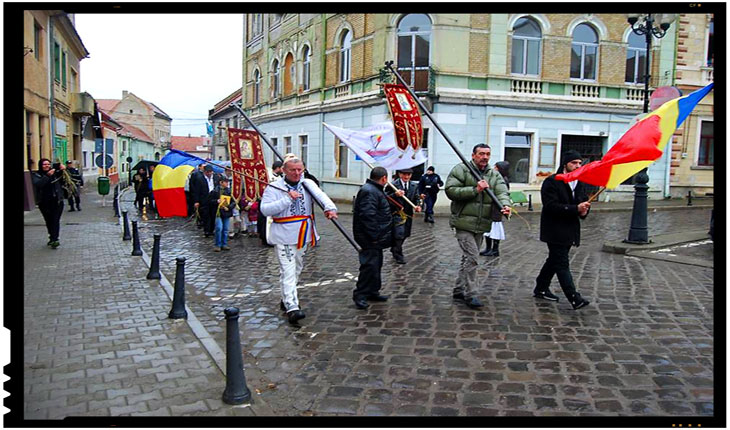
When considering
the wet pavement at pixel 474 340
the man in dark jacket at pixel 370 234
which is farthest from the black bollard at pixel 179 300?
the man in dark jacket at pixel 370 234

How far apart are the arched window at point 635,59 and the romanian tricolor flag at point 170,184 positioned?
2001 cm

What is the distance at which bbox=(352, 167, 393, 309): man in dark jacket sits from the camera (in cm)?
683

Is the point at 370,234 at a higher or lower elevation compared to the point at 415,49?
lower

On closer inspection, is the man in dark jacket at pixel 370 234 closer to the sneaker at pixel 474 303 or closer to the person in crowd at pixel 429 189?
the sneaker at pixel 474 303

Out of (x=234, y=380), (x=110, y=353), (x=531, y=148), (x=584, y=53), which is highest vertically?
(x=584, y=53)

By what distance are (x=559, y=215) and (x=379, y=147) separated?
126 inches

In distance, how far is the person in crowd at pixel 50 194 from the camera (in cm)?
1043

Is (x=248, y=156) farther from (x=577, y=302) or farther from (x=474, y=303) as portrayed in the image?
(x=577, y=302)

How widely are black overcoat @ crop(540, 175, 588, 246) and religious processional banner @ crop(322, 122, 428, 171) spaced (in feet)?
8.20

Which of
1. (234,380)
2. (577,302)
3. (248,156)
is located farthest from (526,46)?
(234,380)

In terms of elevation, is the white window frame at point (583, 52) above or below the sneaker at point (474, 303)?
above

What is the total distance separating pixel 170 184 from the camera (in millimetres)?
7355

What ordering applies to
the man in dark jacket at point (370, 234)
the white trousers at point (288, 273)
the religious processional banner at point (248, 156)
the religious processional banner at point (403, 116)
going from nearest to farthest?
the white trousers at point (288, 273), the man in dark jacket at point (370, 234), the religious processional banner at point (403, 116), the religious processional banner at point (248, 156)

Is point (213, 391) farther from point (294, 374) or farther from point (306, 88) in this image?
point (306, 88)
